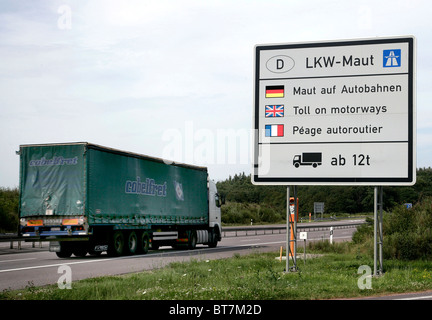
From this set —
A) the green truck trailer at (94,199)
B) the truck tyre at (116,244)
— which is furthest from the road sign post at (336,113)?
the truck tyre at (116,244)

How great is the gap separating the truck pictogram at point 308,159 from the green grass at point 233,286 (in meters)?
2.81

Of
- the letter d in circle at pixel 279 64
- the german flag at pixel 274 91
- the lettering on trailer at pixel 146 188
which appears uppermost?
the letter d in circle at pixel 279 64

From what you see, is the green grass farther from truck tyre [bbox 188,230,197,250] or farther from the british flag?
truck tyre [bbox 188,230,197,250]

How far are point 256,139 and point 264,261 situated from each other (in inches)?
198

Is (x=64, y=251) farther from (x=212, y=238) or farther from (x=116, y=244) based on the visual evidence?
(x=212, y=238)

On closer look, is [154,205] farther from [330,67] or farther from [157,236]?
[330,67]

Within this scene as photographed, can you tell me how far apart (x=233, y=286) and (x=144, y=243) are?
1427 cm

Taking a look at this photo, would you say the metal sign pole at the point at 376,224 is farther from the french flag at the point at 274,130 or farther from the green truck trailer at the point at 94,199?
the green truck trailer at the point at 94,199

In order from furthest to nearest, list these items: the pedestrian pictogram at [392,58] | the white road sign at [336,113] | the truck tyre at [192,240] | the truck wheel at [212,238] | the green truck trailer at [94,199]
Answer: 1. the truck wheel at [212,238]
2. the truck tyre at [192,240]
3. the green truck trailer at [94,199]
4. the pedestrian pictogram at [392,58]
5. the white road sign at [336,113]

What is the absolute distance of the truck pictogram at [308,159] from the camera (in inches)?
613

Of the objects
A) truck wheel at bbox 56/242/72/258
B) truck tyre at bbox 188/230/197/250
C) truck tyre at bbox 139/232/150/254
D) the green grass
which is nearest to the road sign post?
the green grass

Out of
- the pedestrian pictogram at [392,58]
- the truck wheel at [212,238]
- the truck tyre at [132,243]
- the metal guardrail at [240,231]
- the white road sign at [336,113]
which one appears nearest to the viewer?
the white road sign at [336,113]

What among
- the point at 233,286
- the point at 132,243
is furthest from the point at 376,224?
the point at 132,243
